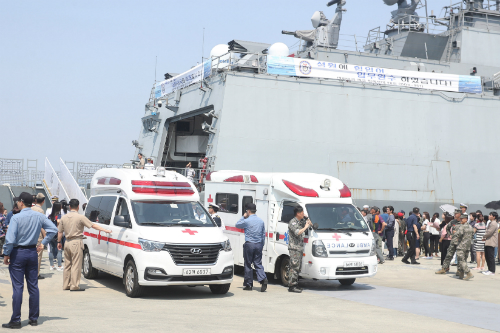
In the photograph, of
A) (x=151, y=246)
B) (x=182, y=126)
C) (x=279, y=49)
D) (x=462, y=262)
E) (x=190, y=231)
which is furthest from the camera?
(x=182, y=126)

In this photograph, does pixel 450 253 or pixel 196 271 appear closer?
pixel 196 271

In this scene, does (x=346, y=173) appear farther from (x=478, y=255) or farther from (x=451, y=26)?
(x=451, y=26)

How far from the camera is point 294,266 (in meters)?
10.3

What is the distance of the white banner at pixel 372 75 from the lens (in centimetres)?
2272

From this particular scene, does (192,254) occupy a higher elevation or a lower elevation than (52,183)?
lower

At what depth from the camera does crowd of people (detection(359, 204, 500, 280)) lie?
1329 centimetres

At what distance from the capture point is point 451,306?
30.3ft

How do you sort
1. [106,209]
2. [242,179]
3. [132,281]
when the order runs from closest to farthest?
[132,281] → [106,209] → [242,179]

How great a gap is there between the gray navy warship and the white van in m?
10.4

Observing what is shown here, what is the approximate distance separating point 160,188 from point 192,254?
1.89 m

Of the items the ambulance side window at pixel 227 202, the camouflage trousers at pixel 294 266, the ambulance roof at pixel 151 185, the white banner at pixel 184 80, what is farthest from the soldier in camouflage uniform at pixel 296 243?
the white banner at pixel 184 80

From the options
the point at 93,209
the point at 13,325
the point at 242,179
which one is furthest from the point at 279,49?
the point at 13,325

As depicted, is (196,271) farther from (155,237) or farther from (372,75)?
(372,75)

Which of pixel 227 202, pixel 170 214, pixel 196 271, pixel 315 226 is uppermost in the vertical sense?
pixel 227 202
